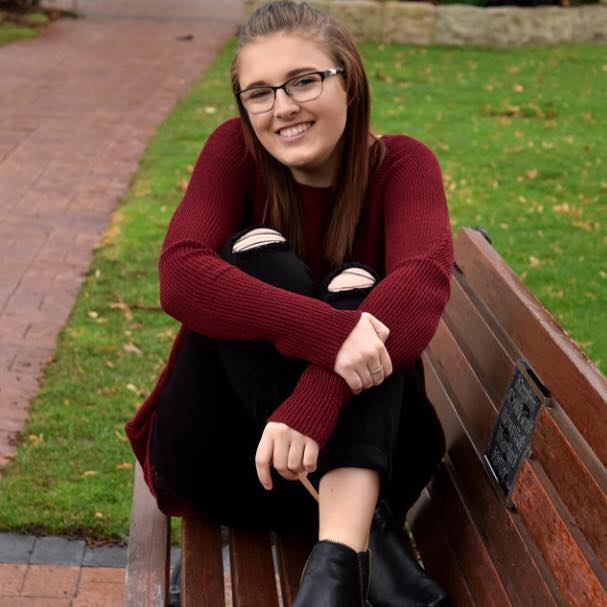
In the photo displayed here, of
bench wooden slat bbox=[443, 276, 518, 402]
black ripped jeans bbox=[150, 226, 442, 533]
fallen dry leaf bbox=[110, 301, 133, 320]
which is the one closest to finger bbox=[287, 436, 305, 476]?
black ripped jeans bbox=[150, 226, 442, 533]

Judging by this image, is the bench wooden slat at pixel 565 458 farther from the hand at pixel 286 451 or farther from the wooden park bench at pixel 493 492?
the hand at pixel 286 451

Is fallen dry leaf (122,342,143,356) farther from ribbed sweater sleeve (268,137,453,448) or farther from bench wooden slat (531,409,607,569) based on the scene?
bench wooden slat (531,409,607,569)

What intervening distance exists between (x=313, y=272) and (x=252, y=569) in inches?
30.1

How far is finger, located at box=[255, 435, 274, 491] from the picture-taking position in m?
2.31

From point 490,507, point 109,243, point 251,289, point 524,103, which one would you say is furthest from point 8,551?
point 524,103

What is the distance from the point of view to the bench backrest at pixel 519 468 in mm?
1968

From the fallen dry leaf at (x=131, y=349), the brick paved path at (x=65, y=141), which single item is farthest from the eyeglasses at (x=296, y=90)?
the fallen dry leaf at (x=131, y=349)

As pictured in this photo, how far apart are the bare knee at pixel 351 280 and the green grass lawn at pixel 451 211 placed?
1456mm

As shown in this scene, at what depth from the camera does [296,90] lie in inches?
111

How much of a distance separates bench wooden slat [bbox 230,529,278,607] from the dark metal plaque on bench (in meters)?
0.53

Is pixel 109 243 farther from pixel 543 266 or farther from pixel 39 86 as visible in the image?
pixel 39 86

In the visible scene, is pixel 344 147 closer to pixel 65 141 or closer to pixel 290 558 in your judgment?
pixel 290 558

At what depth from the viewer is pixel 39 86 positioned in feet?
38.0

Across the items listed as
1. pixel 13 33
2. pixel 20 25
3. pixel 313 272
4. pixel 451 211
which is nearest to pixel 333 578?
pixel 313 272
